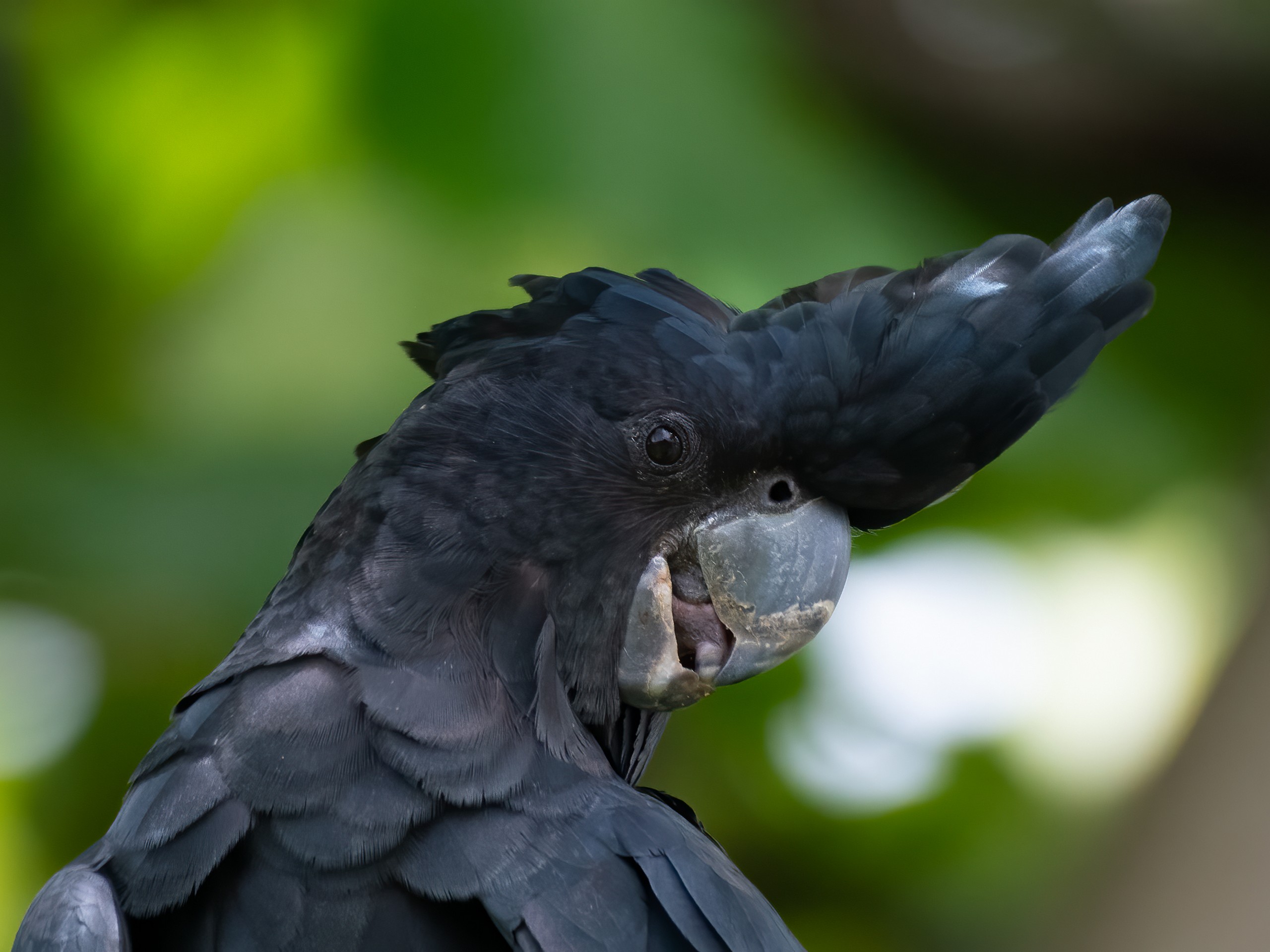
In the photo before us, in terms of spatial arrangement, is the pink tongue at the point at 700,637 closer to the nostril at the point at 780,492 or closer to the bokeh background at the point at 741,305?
the nostril at the point at 780,492

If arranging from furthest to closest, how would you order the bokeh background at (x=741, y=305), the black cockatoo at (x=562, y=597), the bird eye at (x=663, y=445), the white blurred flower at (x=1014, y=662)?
the white blurred flower at (x=1014, y=662)
the bokeh background at (x=741, y=305)
the bird eye at (x=663, y=445)
the black cockatoo at (x=562, y=597)

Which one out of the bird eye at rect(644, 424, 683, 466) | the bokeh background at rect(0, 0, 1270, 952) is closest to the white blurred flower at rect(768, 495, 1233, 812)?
the bokeh background at rect(0, 0, 1270, 952)

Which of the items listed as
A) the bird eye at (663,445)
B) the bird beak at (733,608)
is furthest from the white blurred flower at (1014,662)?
the bird eye at (663,445)

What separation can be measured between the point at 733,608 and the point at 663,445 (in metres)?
0.22

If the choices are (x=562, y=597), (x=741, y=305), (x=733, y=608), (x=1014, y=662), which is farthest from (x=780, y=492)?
A: (x=1014, y=662)

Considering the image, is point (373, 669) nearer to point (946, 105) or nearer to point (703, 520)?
point (703, 520)

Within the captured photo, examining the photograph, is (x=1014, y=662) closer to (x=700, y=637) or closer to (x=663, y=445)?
(x=700, y=637)

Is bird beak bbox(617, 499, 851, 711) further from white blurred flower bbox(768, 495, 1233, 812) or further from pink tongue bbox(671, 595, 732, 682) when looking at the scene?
white blurred flower bbox(768, 495, 1233, 812)

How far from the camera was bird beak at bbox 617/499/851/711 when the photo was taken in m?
1.36

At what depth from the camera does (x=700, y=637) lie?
139 cm

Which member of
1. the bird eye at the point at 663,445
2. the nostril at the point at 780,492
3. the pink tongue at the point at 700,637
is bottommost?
the pink tongue at the point at 700,637

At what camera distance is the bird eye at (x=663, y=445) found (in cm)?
133

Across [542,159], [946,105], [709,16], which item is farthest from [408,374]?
[946,105]

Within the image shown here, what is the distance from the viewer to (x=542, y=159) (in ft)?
10.2
